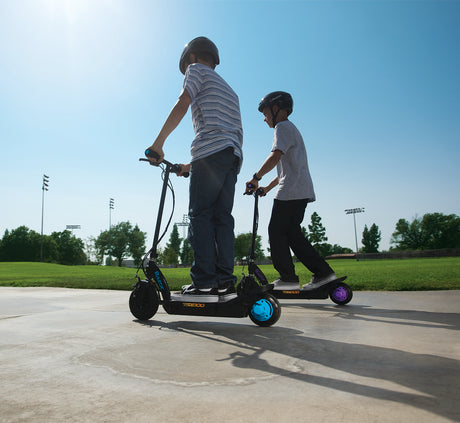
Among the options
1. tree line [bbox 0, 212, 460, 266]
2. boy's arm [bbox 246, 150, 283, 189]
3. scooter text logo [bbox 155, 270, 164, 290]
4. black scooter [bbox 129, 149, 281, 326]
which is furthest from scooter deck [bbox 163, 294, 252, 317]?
tree line [bbox 0, 212, 460, 266]

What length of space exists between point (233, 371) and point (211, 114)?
2.13 metres

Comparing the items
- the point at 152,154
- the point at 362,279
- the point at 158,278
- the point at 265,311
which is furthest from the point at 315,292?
the point at 362,279

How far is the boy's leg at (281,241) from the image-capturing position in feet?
12.8

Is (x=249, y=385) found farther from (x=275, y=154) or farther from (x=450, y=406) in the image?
(x=275, y=154)

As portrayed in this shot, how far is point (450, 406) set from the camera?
101cm

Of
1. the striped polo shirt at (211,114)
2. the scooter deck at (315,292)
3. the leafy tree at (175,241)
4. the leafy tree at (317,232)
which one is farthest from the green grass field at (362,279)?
the leafy tree at (175,241)

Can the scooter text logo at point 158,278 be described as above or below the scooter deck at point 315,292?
above

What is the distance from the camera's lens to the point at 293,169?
13.5 feet

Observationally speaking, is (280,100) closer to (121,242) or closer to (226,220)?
(226,220)

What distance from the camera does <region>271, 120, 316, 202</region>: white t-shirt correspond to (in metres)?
4.02

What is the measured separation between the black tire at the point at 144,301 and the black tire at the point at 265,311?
2.74ft

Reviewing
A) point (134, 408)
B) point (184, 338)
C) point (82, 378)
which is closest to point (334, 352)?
point (184, 338)

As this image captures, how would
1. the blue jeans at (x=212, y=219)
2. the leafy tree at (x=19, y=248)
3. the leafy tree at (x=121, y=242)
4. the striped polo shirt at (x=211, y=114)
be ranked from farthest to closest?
the leafy tree at (x=121, y=242), the leafy tree at (x=19, y=248), the striped polo shirt at (x=211, y=114), the blue jeans at (x=212, y=219)

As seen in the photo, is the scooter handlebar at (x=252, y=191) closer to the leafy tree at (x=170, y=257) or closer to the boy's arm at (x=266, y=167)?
the boy's arm at (x=266, y=167)
